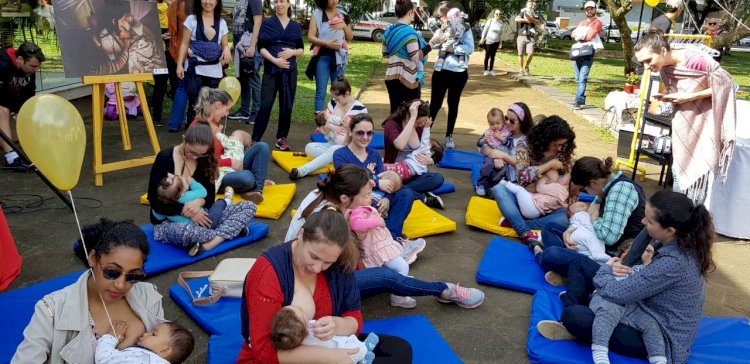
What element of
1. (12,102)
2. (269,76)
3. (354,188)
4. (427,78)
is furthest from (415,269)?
(427,78)

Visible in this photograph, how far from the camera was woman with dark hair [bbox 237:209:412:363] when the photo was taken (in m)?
2.37

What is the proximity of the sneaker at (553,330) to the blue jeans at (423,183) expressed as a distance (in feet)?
7.31

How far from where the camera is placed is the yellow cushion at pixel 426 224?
474 centimetres

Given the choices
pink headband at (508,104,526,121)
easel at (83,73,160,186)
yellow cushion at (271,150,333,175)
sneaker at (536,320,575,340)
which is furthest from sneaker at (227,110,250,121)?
sneaker at (536,320,575,340)

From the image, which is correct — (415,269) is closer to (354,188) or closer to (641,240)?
(354,188)

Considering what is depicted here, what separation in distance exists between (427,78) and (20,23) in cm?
908

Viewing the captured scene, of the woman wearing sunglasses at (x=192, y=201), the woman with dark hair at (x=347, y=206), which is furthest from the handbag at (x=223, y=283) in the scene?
the woman wearing sunglasses at (x=192, y=201)

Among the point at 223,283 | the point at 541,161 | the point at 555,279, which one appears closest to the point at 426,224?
the point at 541,161

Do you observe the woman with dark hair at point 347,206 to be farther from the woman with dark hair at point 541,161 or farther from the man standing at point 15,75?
the man standing at point 15,75

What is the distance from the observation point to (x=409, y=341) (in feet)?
10.3

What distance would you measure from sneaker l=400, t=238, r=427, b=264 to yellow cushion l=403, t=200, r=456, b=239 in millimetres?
257

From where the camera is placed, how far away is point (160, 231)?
162 inches

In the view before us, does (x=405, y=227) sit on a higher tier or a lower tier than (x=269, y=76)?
lower

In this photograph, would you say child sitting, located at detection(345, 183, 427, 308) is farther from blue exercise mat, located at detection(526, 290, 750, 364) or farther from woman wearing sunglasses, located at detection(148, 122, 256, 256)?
woman wearing sunglasses, located at detection(148, 122, 256, 256)
